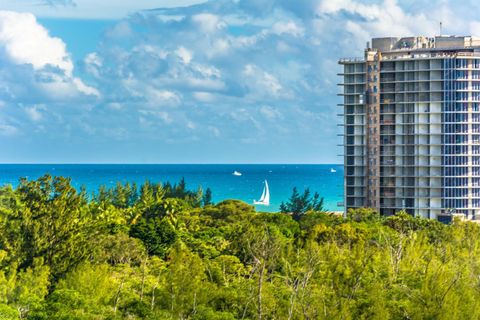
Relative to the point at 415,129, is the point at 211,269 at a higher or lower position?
lower

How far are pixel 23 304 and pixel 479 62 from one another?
77.3 metres

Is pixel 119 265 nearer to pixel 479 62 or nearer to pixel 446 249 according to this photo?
pixel 446 249

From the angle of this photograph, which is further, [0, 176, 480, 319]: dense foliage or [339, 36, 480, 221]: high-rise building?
[339, 36, 480, 221]: high-rise building

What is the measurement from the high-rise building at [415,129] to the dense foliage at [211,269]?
24365 millimetres

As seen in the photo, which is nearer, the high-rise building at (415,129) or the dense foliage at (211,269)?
the dense foliage at (211,269)

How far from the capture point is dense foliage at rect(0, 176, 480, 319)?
146ft

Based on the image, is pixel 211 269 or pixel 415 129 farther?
pixel 415 129

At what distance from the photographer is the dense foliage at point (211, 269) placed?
44.6m

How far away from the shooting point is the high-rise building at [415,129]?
106 metres

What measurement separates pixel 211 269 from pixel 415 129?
5754cm

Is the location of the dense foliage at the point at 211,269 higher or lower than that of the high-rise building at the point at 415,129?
lower

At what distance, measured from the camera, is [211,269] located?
2194 inches

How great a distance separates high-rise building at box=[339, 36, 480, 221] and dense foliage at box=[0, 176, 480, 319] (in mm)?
24365

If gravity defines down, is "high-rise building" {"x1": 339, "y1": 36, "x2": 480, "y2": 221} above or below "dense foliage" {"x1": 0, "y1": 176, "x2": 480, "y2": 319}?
above
